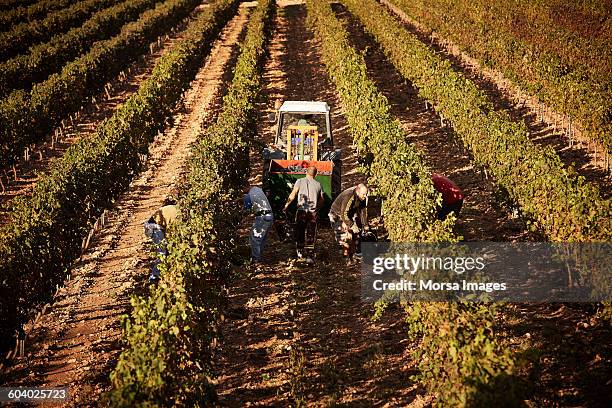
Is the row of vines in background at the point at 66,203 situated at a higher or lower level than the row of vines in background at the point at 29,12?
lower

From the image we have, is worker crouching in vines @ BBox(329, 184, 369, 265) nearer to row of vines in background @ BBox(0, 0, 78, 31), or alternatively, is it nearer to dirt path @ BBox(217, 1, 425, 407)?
dirt path @ BBox(217, 1, 425, 407)

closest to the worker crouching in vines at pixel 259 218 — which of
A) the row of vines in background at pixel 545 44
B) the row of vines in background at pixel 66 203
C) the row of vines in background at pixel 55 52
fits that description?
the row of vines in background at pixel 66 203

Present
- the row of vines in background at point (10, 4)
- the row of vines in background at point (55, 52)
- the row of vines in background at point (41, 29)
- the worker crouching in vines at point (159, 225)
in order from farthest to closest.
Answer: the row of vines in background at point (10, 4), the row of vines in background at point (41, 29), the row of vines in background at point (55, 52), the worker crouching in vines at point (159, 225)

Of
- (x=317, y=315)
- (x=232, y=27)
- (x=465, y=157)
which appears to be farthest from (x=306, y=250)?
(x=232, y=27)

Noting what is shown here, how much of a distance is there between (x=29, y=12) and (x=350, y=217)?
4301 cm

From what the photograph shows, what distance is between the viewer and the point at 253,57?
2689cm

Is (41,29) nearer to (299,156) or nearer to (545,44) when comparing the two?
(545,44)

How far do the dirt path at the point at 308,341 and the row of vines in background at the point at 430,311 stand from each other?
64cm

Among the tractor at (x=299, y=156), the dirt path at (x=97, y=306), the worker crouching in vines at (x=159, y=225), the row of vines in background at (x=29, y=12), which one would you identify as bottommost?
the dirt path at (x=97, y=306)

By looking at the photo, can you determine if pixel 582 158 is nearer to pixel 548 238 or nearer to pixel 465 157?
pixel 465 157

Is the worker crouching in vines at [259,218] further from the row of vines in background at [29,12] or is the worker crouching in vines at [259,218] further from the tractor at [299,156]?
the row of vines in background at [29,12]

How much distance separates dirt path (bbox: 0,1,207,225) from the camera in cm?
1900

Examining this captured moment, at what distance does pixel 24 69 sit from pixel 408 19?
27630 mm

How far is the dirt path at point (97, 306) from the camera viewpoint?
988 centimetres
